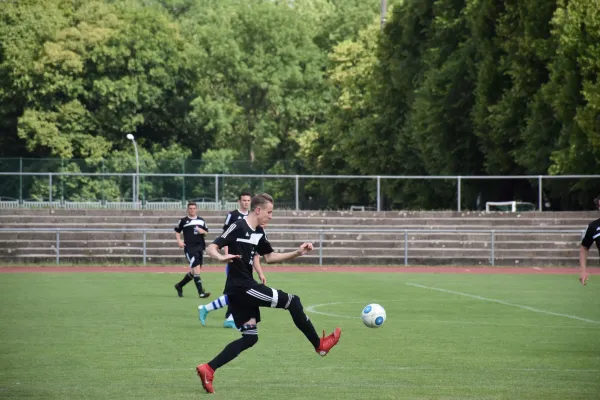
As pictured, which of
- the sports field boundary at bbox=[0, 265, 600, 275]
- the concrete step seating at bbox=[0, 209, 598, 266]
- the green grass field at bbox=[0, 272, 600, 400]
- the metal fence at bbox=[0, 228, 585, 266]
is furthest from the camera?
the concrete step seating at bbox=[0, 209, 598, 266]

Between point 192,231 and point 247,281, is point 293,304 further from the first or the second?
point 192,231

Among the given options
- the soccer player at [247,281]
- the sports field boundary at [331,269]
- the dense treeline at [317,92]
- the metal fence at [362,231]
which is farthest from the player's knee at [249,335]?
the dense treeline at [317,92]

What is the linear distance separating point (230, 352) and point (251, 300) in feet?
2.01

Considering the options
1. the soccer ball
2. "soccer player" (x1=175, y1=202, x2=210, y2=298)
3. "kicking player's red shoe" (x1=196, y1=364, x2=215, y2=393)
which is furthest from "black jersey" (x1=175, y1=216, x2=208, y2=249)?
"kicking player's red shoe" (x1=196, y1=364, x2=215, y2=393)

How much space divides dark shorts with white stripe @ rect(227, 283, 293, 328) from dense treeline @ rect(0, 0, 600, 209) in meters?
31.9

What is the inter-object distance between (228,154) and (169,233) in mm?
40345

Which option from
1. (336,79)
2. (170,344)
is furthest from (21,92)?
(170,344)

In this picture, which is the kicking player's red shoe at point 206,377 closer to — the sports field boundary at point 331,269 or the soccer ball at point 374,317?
the soccer ball at point 374,317

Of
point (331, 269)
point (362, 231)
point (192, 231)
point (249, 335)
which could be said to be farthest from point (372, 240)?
point (249, 335)

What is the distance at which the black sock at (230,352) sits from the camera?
1174cm

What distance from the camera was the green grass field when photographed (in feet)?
39.1

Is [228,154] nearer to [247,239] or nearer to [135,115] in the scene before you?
[135,115]

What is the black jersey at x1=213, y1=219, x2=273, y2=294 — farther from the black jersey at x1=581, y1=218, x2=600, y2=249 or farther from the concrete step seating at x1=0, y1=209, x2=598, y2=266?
the concrete step seating at x1=0, y1=209, x2=598, y2=266

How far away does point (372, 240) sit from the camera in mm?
39812
